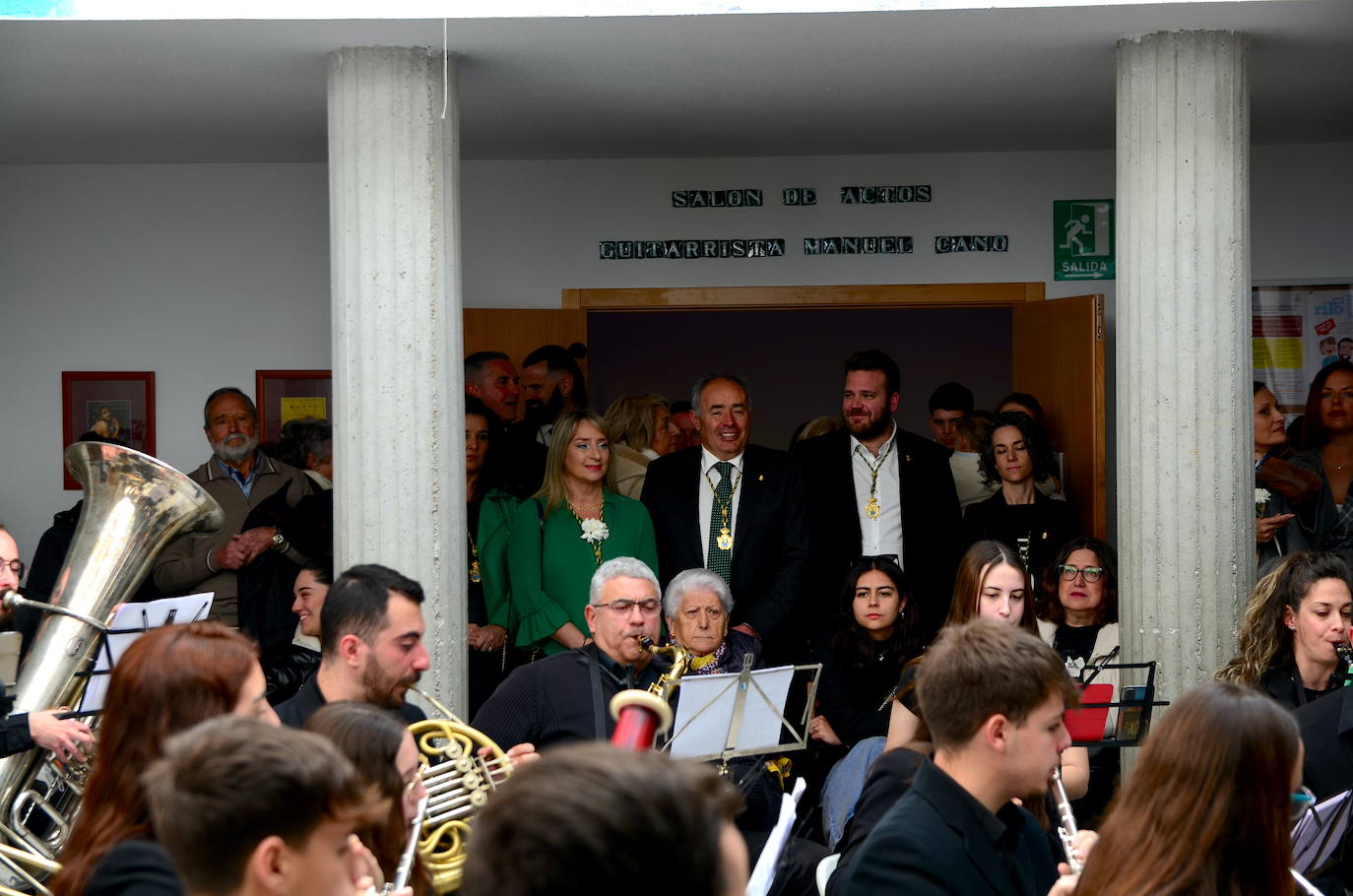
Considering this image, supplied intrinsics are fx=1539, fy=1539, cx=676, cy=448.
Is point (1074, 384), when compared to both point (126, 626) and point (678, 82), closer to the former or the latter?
point (678, 82)

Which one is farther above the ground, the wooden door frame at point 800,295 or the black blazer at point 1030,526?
the wooden door frame at point 800,295

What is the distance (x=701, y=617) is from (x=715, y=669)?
184mm

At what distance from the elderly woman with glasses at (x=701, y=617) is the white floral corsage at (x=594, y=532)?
62 centimetres

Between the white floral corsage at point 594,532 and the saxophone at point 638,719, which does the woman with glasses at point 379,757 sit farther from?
the white floral corsage at point 594,532

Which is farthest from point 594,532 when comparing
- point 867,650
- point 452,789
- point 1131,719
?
point 452,789

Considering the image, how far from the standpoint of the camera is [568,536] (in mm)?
5828

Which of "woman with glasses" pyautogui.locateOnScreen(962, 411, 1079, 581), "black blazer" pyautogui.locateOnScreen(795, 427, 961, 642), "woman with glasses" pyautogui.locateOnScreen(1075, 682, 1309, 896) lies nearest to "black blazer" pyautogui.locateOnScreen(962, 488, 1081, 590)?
"woman with glasses" pyautogui.locateOnScreen(962, 411, 1079, 581)

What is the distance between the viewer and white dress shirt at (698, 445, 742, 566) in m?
6.05

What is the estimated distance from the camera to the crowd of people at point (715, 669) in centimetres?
181

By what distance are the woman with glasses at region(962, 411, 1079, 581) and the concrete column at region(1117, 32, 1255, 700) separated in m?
1.05

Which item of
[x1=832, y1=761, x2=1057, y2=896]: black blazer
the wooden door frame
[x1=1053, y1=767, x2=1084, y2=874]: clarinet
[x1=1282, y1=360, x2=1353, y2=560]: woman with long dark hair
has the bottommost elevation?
[x1=1053, y1=767, x2=1084, y2=874]: clarinet

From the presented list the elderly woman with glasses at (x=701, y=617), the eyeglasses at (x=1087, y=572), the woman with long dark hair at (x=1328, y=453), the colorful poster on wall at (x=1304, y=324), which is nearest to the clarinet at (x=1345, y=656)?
the eyeglasses at (x=1087, y=572)

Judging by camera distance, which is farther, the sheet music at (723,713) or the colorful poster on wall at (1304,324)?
the colorful poster on wall at (1304,324)

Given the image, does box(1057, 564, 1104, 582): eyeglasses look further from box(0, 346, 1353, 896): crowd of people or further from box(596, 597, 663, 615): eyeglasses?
box(596, 597, 663, 615): eyeglasses
